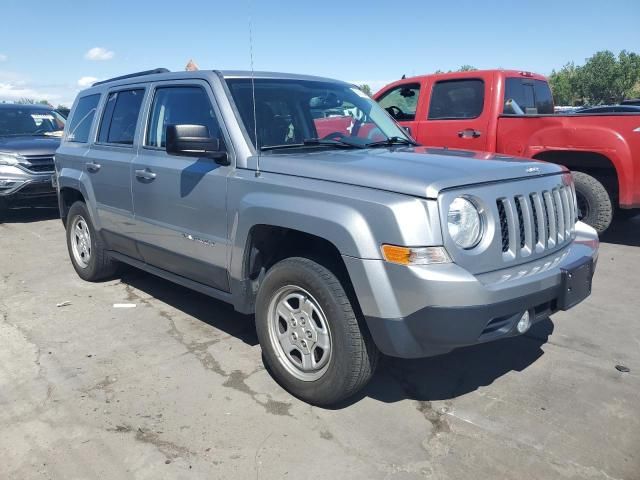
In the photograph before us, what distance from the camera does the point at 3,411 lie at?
3.21 m

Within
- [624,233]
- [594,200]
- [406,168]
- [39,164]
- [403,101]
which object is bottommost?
[624,233]

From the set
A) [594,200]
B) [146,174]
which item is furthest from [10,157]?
[594,200]

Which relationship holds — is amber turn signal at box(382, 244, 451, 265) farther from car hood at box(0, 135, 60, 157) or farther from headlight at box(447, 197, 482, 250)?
car hood at box(0, 135, 60, 157)

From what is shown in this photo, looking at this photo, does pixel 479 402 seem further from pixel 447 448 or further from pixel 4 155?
pixel 4 155

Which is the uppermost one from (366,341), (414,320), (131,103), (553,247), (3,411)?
(131,103)

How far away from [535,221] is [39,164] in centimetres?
806

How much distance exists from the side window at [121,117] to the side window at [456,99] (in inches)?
171

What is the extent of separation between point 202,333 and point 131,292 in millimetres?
1363

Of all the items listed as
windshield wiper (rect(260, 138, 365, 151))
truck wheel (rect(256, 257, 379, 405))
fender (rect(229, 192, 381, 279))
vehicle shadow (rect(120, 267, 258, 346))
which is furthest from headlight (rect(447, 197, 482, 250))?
vehicle shadow (rect(120, 267, 258, 346))

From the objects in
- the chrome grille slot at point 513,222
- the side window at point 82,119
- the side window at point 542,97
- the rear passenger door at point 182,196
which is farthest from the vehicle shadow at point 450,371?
the side window at point 542,97

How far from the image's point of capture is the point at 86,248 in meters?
5.59

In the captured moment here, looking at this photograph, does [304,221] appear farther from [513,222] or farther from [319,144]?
[513,222]

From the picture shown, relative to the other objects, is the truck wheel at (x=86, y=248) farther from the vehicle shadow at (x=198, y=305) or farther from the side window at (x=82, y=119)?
the side window at (x=82, y=119)

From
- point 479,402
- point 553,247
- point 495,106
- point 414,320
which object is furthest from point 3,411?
point 495,106
